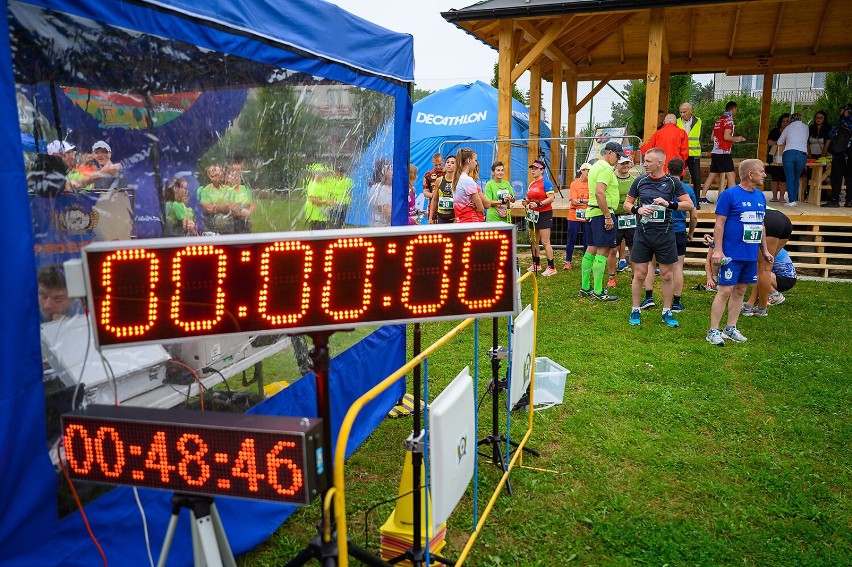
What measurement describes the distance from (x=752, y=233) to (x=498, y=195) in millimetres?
4445

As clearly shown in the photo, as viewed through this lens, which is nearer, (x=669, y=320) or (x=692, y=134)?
(x=669, y=320)

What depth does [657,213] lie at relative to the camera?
25.8 ft

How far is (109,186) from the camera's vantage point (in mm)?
2871

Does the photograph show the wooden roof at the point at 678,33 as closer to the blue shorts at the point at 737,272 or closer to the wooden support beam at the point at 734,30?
the wooden support beam at the point at 734,30

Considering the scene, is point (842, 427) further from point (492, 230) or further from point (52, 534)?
point (52, 534)

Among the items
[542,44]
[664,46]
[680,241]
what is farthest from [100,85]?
[664,46]

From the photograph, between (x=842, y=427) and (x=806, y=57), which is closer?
(x=842, y=427)

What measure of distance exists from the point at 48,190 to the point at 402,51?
141 inches

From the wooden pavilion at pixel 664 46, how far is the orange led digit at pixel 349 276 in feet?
35.8

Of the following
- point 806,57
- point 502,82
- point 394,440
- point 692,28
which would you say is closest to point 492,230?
point 394,440

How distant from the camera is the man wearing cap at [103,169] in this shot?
279 cm

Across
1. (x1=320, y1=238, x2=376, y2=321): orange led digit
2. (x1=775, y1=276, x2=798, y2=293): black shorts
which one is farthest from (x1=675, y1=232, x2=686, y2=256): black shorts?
(x1=320, y1=238, x2=376, y2=321): orange led digit

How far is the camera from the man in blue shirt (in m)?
7.08

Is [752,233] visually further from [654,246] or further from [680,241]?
[680,241]
